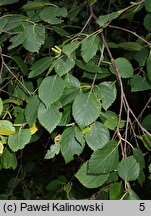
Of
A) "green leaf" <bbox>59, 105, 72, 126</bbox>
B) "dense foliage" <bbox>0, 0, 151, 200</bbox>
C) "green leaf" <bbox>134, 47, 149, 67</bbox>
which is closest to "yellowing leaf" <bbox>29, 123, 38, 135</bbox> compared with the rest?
"dense foliage" <bbox>0, 0, 151, 200</bbox>

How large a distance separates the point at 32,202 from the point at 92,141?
32 cm

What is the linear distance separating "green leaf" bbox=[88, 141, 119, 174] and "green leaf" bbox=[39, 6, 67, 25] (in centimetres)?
38

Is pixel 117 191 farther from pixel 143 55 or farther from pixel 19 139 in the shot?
pixel 143 55

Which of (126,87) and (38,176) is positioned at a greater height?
(126,87)

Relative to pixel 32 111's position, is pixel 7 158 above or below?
below

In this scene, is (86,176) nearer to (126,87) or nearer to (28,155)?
(126,87)

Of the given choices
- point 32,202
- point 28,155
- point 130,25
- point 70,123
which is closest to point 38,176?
point 28,155

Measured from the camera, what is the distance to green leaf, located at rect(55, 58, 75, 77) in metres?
0.91

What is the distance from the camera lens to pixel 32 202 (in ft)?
3.77

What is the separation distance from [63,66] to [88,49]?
91mm

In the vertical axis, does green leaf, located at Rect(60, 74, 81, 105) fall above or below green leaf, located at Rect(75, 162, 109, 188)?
above

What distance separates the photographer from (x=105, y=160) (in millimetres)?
907

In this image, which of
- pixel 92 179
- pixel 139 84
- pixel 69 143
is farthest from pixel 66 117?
pixel 139 84

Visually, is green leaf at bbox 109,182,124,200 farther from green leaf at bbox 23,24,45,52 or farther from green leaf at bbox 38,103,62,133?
green leaf at bbox 23,24,45,52
